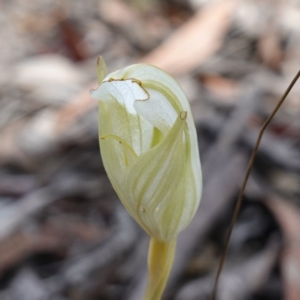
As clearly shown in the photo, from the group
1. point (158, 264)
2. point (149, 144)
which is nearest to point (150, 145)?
point (149, 144)

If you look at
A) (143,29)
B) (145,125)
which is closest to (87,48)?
(143,29)

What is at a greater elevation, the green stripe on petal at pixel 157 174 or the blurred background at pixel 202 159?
the green stripe on petal at pixel 157 174

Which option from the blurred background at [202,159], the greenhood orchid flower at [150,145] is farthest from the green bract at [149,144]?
the blurred background at [202,159]

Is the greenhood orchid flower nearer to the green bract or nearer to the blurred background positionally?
the green bract

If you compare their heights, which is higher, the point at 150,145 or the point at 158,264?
the point at 150,145

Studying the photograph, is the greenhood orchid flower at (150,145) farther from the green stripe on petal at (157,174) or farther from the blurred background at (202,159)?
the blurred background at (202,159)

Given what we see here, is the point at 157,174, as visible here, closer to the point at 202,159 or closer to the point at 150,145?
the point at 150,145

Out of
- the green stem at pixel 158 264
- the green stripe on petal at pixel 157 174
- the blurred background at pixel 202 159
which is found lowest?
the blurred background at pixel 202 159

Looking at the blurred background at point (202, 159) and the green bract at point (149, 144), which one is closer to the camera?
the green bract at point (149, 144)
